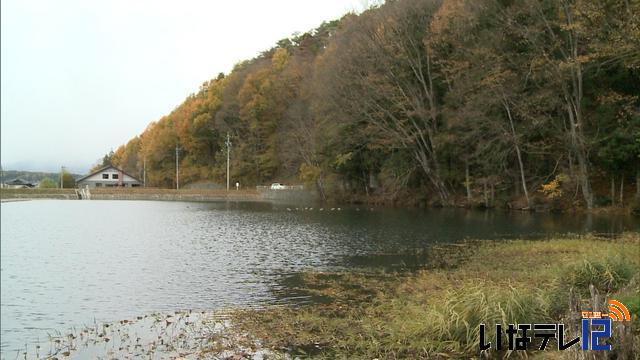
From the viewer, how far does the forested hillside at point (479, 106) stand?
33.5 meters

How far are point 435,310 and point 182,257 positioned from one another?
1282cm

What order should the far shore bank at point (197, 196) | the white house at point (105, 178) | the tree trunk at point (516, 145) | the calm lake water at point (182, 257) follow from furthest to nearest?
the white house at point (105, 178) < the far shore bank at point (197, 196) < the tree trunk at point (516, 145) < the calm lake water at point (182, 257)

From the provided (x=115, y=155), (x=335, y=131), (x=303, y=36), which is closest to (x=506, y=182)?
(x=335, y=131)

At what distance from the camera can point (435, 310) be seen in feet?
26.7

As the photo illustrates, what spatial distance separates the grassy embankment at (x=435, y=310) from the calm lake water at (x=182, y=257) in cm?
180

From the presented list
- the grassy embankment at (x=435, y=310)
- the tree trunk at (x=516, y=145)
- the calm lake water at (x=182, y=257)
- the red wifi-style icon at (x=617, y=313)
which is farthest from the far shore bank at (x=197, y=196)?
the red wifi-style icon at (x=617, y=313)

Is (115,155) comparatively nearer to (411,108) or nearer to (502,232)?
(411,108)

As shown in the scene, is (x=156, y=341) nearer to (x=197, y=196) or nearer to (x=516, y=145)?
(x=516, y=145)

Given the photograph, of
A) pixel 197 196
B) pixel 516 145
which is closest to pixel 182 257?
pixel 516 145

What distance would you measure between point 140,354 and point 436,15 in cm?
4030

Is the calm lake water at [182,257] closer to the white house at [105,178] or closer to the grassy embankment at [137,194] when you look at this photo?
the grassy embankment at [137,194]

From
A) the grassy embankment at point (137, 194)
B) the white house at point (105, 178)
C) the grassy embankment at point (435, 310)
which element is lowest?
the grassy embankment at point (435, 310)

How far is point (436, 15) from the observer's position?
1681 inches

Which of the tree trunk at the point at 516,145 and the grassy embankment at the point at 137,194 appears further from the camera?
the grassy embankment at the point at 137,194
